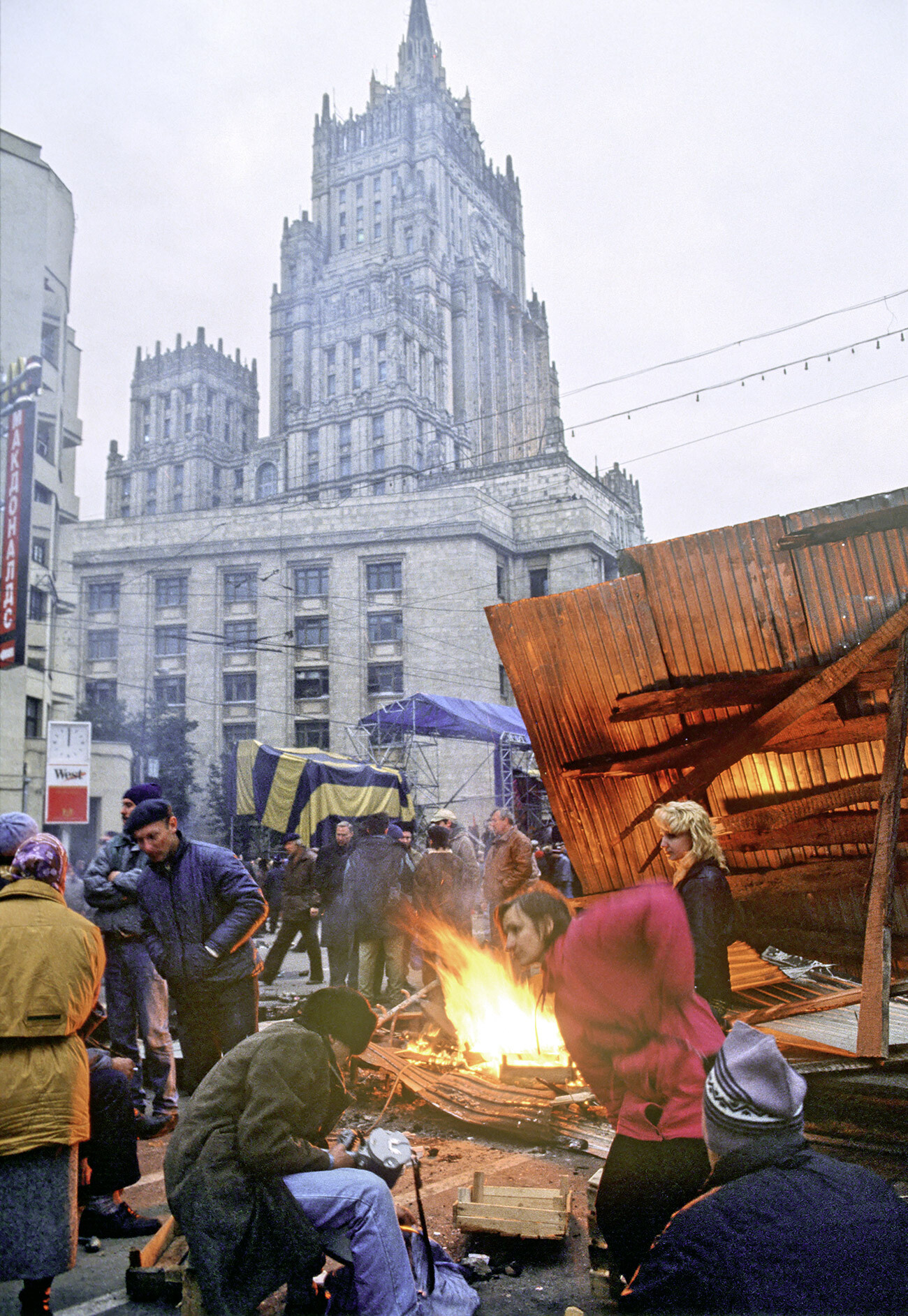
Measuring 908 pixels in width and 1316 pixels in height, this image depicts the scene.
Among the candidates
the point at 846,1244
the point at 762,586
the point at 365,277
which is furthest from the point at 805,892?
the point at 365,277

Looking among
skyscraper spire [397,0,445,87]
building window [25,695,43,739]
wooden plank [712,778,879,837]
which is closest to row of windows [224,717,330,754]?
building window [25,695,43,739]

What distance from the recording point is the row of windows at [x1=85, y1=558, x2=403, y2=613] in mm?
41438

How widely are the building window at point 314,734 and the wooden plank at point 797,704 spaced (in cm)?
3654

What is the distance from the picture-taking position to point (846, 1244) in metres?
1.72

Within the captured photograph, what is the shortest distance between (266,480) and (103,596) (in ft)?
124

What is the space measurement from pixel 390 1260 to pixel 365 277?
7513 centimetres

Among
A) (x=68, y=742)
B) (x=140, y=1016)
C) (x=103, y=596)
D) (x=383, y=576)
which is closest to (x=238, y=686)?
(x=103, y=596)

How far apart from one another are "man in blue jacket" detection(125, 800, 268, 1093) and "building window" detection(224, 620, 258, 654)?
125 ft

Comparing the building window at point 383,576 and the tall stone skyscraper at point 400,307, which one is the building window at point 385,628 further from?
the tall stone skyscraper at point 400,307

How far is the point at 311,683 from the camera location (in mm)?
41688

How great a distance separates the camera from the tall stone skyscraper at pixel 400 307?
6412 centimetres

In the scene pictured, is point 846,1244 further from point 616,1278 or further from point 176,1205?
point 176,1205

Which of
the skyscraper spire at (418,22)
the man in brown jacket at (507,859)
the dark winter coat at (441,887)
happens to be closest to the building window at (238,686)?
the dark winter coat at (441,887)

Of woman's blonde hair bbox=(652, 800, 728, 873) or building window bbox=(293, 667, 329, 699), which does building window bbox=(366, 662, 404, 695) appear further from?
woman's blonde hair bbox=(652, 800, 728, 873)
